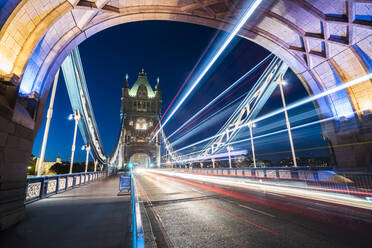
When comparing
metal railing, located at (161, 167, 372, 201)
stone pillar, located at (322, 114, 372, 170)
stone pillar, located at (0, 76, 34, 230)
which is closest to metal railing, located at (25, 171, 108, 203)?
stone pillar, located at (0, 76, 34, 230)

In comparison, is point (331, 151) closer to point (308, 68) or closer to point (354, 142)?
point (354, 142)

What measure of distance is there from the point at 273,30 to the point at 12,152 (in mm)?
12867

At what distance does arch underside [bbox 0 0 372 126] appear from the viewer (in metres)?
5.70

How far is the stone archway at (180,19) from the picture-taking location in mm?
4348

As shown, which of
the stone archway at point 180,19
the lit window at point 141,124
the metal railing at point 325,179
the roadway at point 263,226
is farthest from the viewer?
the lit window at point 141,124

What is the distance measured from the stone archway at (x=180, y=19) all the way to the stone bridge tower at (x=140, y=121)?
178 ft

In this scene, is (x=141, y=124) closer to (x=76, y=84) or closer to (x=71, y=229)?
(x=76, y=84)

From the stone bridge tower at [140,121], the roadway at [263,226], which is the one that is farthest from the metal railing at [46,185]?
the stone bridge tower at [140,121]

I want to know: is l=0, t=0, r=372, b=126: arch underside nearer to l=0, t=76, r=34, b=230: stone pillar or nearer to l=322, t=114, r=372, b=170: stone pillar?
l=322, t=114, r=372, b=170: stone pillar

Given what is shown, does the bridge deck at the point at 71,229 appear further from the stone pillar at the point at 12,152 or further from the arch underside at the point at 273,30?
the arch underside at the point at 273,30

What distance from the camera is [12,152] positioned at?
430cm

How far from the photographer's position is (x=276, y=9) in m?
9.30

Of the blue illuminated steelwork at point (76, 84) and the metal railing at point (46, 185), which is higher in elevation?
the blue illuminated steelwork at point (76, 84)

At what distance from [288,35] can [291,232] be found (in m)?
10.7
